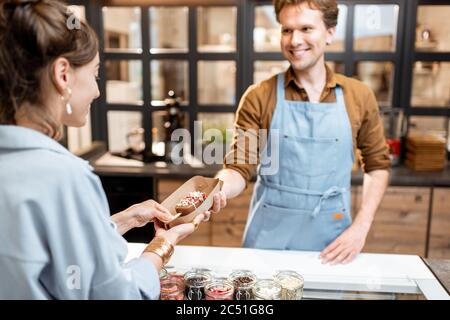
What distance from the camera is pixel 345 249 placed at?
1.41 m

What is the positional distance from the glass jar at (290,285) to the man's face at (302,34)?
723 mm

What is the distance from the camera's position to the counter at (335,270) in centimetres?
118

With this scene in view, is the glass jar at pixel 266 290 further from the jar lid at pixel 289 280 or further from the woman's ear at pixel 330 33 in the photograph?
the woman's ear at pixel 330 33

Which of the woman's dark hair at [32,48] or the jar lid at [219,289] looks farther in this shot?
the jar lid at [219,289]

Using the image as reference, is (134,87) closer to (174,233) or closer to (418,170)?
(418,170)

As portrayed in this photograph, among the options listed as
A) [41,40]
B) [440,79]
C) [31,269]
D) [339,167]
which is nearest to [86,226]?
[31,269]

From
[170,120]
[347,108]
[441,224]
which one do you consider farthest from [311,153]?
[170,120]

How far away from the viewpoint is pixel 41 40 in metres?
0.67

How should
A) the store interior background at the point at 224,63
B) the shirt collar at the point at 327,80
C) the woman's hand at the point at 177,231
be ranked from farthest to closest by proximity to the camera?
the store interior background at the point at 224,63, the shirt collar at the point at 327,80, the woman's hand at the point at 177,231

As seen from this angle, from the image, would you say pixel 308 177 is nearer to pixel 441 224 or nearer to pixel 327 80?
pixel 327 80

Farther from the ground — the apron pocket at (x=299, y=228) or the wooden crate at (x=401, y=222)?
the apron pocket at (x=299, y=228)

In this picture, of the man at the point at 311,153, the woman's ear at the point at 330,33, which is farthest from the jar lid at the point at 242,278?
the woman's ear at the point at 330,33

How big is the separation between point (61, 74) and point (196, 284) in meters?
0.57
